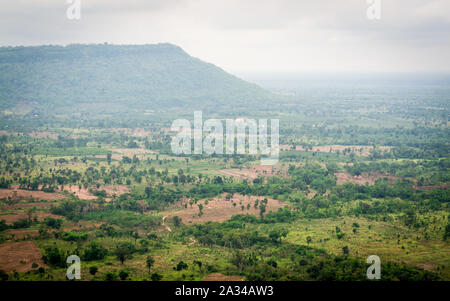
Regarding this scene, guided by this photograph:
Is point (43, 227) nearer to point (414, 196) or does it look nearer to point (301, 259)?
point (301, 259)

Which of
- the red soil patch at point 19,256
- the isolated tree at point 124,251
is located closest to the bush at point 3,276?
the red soil patch at point 19,256

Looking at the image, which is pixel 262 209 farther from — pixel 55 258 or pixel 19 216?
pixel 19 216

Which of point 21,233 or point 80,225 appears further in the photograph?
point 80,225

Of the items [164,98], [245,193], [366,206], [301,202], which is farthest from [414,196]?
[164,98]

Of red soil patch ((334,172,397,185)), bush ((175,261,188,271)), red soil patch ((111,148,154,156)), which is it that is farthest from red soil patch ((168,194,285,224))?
red soil patch ((111,148,154,156))

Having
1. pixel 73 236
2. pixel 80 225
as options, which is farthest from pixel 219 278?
pixel 80 225

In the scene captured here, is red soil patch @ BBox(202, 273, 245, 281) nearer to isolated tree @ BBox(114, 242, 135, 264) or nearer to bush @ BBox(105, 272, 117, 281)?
bush @ BBox(105, 272, 117, 281)
